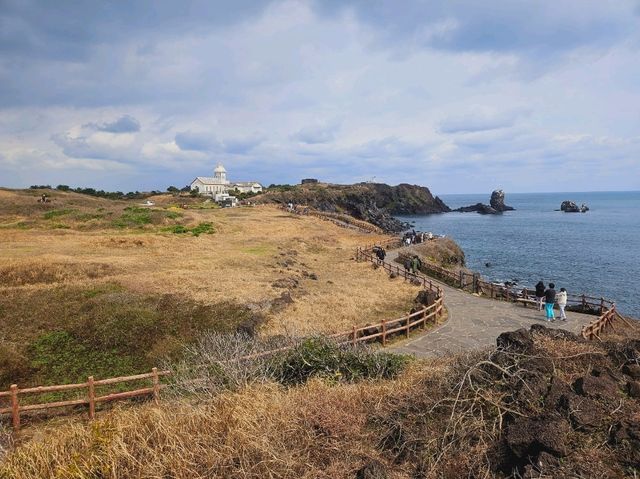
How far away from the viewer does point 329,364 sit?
11.5 m

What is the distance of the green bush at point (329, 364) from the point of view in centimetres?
1120

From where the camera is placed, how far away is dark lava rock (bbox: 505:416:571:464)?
22.0 feet

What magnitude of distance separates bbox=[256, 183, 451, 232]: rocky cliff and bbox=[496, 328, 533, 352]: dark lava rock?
83.9 meters

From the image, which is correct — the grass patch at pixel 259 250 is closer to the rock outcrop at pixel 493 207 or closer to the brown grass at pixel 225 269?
the brown grass at pixel 225 269

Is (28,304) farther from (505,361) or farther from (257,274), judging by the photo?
(505,361)

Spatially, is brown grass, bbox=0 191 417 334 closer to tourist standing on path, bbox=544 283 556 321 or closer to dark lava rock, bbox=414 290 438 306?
dark lava rock, bbox=414 290 438 306

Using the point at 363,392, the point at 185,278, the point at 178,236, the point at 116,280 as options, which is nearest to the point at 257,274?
the point at 185,278

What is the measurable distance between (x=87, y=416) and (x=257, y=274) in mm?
18151

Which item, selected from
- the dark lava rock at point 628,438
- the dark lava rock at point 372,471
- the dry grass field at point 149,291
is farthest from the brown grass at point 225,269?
the dark lava rock at point 628,438


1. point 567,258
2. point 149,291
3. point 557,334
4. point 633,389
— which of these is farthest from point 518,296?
point 567,258

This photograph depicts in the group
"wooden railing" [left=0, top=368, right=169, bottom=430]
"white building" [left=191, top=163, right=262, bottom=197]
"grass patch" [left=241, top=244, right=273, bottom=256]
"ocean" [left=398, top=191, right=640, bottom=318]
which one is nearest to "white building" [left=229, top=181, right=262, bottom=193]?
Answer: "white building" [left=191, top=163, right=262, bottom=197]

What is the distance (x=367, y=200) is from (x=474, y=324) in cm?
10144

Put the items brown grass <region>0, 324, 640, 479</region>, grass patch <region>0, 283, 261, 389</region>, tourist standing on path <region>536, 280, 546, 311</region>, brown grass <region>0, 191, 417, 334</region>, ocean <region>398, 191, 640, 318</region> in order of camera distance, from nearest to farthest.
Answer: brown grass <region>0, 324, 640, 479</region> → grass patch <region>0, 283, 261, 389</region> → brown grass <region>0, 191, 417, 334</region> → tourist standing on path <region>536, 280, 546, 311</region> → ocean <region>398, 191, 640, 318</region>

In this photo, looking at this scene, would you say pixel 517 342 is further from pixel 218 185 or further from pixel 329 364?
pixel 218 185
